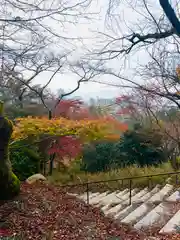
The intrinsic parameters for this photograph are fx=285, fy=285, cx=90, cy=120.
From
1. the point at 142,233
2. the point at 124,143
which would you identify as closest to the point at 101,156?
the point at 124,143

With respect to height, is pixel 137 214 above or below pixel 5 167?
below

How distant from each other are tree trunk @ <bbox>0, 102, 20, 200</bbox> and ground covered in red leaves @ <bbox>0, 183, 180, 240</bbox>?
0.54 feet

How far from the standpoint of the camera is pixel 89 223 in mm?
4641

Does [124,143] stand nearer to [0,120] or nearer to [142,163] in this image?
[142,163]

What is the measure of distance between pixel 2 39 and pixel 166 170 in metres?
8.60

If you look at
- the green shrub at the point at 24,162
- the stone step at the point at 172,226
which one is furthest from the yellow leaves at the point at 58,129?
the green shrub at the point at 24,162

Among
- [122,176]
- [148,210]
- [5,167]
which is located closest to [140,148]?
[122,176]

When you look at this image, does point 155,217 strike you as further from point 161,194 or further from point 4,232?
point 4,232

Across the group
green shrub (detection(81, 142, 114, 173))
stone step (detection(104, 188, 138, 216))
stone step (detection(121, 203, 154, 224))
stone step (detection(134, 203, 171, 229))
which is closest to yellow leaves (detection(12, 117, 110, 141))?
stone step (detection(104, 188, 138, 216))

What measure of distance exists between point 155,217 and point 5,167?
122 inches

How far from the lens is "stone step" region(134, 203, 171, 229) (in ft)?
17.4

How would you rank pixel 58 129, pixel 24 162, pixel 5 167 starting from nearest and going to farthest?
1. pixel 5 167
2. pixel 58 129
3. pixel 24 162

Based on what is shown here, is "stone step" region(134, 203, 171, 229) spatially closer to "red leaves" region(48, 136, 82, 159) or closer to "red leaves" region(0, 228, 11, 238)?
"red leaves" region(0, 228, 11, 238)

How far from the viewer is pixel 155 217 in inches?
224
